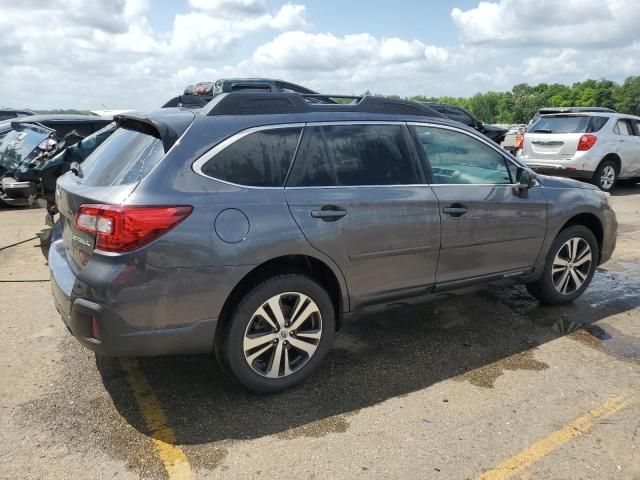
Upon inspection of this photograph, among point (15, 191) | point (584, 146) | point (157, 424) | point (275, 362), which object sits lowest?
point (15, 191)

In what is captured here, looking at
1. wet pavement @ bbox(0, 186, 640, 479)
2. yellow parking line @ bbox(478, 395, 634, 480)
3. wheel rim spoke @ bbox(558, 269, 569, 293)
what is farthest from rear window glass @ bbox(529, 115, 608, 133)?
yellow parking line @ bbox(478, 395, 634, 480)

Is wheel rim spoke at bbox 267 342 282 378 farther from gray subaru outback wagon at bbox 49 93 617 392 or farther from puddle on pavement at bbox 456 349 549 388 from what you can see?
puddle on pavement at bbox 456 349 549 388

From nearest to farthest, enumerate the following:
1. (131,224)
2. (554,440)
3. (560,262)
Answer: (131,224), (554,440), (560,262)

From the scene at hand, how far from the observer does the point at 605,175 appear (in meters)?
12.0

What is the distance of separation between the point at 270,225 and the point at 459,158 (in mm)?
1783

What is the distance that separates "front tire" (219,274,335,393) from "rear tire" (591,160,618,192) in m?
10.3

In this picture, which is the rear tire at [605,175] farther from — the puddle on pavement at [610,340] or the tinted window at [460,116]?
the puddle on pavement at [610,340]

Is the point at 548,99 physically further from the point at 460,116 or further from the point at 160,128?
the point at 160,128

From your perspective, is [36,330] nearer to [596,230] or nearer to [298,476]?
[298,476]

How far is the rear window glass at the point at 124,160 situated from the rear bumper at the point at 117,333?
0.60m

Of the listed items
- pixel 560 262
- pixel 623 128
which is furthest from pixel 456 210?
pixel 623 128

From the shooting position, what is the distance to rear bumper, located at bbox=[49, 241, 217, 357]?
2863mm

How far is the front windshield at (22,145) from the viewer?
28.7 feet

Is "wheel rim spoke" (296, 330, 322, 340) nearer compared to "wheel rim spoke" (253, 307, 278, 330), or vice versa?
"wheel rim spoke" (253, 307, 278, 330)
